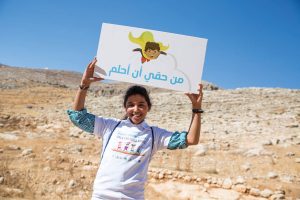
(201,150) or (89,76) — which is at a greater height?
(89,76)

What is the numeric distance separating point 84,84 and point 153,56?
675 mm

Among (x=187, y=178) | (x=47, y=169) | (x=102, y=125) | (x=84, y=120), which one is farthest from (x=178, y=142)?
(x=47, y=169)

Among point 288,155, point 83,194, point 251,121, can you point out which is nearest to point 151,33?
point 83,194

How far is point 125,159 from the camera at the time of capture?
2340mm

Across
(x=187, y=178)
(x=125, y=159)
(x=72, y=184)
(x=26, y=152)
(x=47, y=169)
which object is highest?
(x=125, y=159)

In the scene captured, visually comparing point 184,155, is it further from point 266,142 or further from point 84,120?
point 84,120

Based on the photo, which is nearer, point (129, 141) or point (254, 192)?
point (129, 141)

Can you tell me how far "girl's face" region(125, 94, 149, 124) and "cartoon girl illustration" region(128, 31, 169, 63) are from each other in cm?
49

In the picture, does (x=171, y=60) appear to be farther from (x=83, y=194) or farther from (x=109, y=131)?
(x=83, y=194)

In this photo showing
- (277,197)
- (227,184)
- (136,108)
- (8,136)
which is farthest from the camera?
(8,136)

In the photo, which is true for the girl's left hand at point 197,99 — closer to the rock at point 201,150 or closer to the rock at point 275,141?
the rock at point 201,150

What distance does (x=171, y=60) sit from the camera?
2.98m

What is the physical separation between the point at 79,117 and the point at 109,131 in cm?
26

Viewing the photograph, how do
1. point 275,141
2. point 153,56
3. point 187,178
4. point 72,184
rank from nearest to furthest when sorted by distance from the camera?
point 153,56 < point 72,184 < point 187,178 < point 275,141
